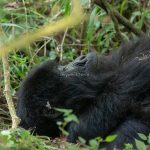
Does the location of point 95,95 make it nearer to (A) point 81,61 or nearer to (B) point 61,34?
(A) point 81,61

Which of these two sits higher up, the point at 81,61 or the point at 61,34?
the point at 81,61

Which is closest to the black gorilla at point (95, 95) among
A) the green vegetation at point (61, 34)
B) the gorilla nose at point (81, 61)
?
the gorilla nose at point (81, 61)

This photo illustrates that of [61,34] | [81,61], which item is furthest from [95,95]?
[61,34]

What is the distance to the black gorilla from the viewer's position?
303 cm

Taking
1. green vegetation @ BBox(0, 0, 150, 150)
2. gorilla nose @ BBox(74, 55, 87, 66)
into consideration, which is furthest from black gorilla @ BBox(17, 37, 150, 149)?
green vegetation @ BBox(0, 0, 150, 150)

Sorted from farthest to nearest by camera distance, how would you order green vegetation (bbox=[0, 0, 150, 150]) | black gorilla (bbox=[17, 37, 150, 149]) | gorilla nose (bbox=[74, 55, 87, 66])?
green vegetation (bbox=[0, 0, 150, 150]), gorilla nose (bbox=[74, 55, 87, 66]), black gorilla (bbox=[17, 37, 150, 149])

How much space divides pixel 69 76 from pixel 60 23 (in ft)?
3.49

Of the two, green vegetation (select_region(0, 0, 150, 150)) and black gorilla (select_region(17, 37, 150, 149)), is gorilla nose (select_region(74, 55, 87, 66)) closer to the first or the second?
black gorilla (select_region(17, 37, 150, 149))

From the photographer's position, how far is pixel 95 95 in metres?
3.11

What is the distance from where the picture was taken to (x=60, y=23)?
85.9 inches

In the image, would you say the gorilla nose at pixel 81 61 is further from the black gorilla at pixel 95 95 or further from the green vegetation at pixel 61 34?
the green vegetation at pixel 61 34

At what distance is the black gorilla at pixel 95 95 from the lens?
3.03 metres

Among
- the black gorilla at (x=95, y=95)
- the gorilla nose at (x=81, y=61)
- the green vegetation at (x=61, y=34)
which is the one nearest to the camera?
the black gorilla at (x=95, y=95)

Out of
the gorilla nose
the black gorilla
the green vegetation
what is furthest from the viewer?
the green vegetation
